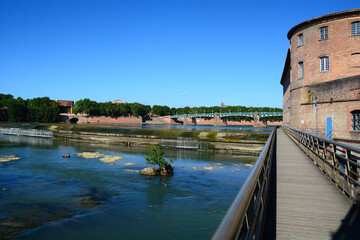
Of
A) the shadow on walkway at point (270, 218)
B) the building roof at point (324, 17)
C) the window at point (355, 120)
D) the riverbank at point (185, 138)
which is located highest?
the building roof at point (324, 17)

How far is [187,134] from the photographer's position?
114 ft

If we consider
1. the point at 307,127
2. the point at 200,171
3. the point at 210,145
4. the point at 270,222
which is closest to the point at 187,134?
the point at 210,145

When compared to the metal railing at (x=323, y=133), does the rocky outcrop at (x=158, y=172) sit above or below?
below

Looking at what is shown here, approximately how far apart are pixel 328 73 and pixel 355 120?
7.20 m

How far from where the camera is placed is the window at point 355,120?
21.6m

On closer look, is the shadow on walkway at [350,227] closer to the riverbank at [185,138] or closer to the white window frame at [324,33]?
the riverbank at [185,138]

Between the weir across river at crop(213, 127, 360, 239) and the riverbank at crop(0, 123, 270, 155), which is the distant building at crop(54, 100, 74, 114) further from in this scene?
the weir across river at crop(213, 127, 360, 239)

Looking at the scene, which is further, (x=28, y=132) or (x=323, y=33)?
(x=28, y=132)

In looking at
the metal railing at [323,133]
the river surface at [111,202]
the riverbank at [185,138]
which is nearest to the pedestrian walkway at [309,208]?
the river surface at [111,202]

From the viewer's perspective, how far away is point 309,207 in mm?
4848

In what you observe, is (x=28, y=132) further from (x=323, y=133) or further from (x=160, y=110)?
(x=160, y=110)

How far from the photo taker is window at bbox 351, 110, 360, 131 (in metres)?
21.6

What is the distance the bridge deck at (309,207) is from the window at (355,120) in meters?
16.9

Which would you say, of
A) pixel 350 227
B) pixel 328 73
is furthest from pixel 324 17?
pixel 350 227
